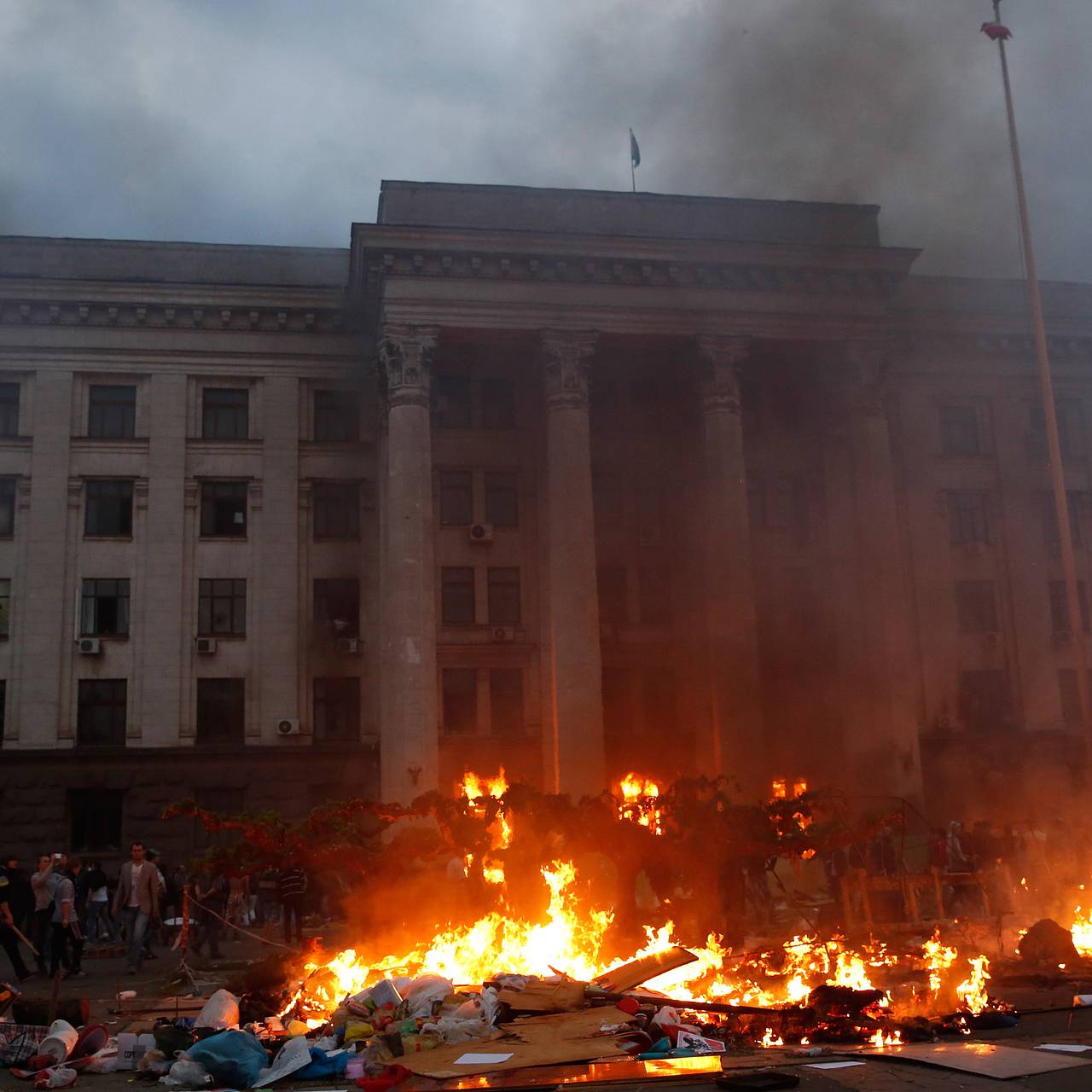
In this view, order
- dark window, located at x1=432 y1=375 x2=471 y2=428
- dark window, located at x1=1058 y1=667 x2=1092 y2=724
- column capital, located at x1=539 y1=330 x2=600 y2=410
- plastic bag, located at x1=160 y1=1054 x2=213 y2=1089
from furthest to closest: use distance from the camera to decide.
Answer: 1. dark window, located at x1=1058 y1=667 x2=1092 y2=724
2. dark window, located at x1=432 y1=375 x2=471 y2=428
3. column capital, located at x1=539 y1=330 x2=600 y2=410
4. plastic bag, located at x1=160 y1=1054 x2=213 y2=1089

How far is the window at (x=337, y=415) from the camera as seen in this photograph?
30500mm

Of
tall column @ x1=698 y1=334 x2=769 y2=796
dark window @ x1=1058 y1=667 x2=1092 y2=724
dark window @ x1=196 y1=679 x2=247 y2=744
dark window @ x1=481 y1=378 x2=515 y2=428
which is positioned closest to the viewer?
tall column @ x1=698 y1=334 x2=769 y2=796

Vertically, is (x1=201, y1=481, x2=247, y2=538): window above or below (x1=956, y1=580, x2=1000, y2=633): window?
above

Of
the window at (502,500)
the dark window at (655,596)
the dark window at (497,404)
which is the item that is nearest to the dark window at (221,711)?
the window at (502,500)

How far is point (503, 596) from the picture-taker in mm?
29562

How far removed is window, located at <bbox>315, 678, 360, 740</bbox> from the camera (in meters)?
28.7

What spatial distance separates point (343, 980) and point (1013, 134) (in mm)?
17476

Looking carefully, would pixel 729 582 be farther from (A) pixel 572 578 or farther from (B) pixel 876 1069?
(B) pixel 876 1069

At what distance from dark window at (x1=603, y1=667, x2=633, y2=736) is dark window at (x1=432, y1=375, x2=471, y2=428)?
7.20m

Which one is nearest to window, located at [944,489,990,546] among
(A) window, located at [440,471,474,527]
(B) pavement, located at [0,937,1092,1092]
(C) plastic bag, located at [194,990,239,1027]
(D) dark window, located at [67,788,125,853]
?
(A) window, located at [440,471,474,527]

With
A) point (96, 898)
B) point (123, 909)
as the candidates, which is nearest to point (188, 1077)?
point (123, 909)

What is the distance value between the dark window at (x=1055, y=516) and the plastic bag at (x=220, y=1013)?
27664mm

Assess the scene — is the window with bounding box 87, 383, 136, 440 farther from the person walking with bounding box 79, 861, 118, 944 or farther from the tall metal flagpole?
the tall metal flagpole

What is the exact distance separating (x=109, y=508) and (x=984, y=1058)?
25259 mm
